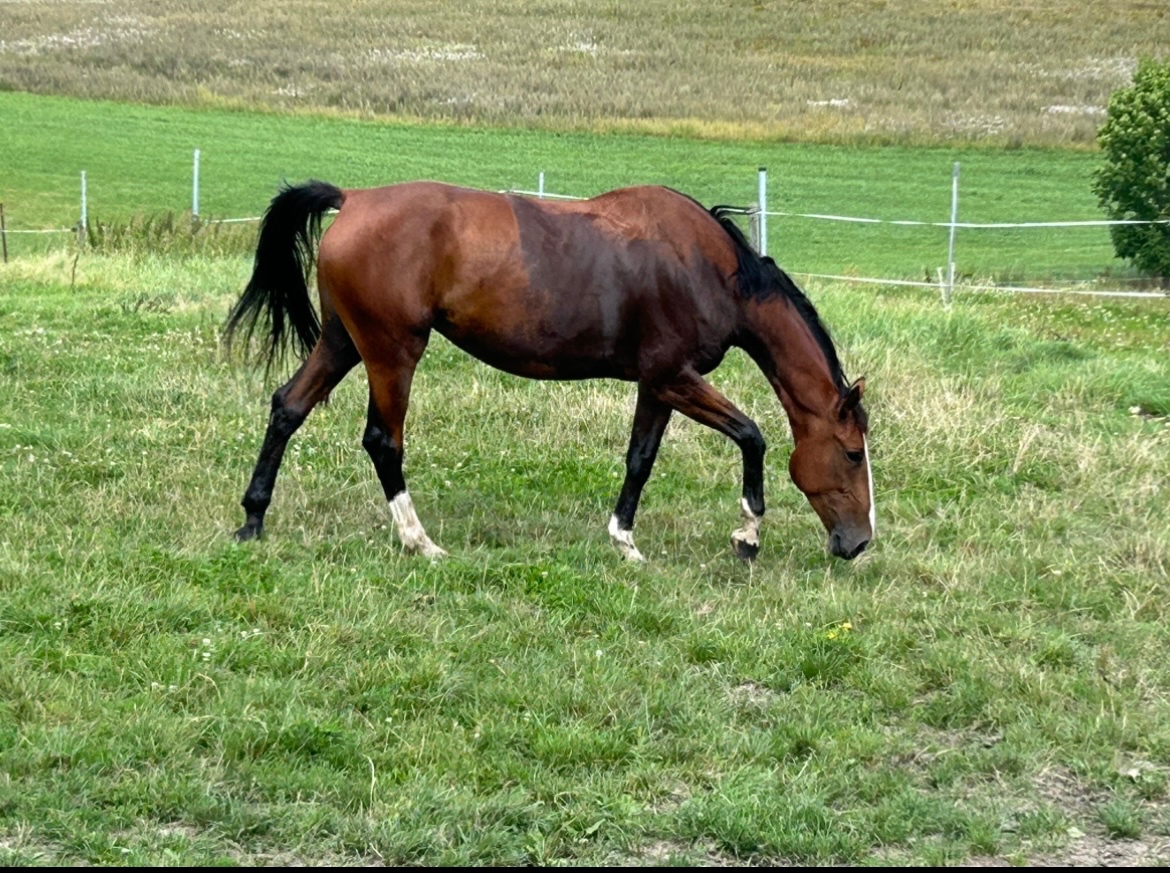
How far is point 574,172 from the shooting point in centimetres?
3416

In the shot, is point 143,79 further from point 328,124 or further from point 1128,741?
point 1128,741

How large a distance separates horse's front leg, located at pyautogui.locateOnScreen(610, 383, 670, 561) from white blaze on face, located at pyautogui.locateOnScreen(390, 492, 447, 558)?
2.98 feet

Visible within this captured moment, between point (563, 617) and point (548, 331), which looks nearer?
point (563, 617)

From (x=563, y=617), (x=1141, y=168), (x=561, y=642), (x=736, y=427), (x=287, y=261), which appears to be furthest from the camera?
(x=1141, y=168)

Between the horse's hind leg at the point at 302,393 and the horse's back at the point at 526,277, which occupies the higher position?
the horse's back at the point at 526,277

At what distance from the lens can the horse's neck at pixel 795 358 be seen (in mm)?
7062

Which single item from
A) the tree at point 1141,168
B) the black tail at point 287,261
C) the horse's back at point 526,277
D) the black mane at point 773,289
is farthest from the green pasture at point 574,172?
A: the black tail at point 287,261

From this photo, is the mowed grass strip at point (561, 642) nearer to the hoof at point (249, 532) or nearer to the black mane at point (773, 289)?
the hoof at point (249, 532)

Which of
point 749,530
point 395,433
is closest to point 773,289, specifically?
point 749,530

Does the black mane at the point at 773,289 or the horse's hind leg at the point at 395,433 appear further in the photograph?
the black mane at the point at 773,289

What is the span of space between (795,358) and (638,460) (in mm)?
952

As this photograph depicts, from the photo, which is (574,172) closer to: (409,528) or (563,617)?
(409,528)

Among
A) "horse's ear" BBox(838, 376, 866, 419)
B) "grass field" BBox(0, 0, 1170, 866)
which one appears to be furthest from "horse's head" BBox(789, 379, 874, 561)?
"grass field" BBox(0, 0, 1170, 866)

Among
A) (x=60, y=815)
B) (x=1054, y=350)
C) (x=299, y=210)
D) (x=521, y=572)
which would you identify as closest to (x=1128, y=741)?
(x=521, y=572)
